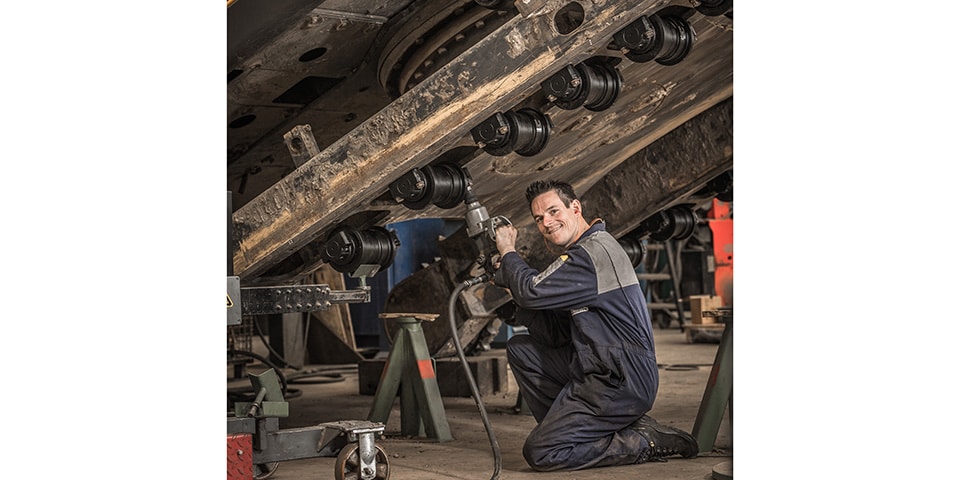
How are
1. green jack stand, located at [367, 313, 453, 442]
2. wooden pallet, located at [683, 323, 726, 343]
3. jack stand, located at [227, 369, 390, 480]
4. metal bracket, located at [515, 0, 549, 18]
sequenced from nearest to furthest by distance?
jack stand, located at [227, 369, 390, 480] → metal bracket, located at [515, 0, 549, 18] → green jack stand, located at [367, 313, 453, 442] → wooden pallet, located at [683, 323, 726, 343]

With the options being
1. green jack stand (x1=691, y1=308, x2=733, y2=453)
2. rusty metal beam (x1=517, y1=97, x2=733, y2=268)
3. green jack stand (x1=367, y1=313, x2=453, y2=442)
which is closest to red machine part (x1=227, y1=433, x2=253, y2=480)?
green jack stand (x1=367, y1=313, x2=453, y2=442)

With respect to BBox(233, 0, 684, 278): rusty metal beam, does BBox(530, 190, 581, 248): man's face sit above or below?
below

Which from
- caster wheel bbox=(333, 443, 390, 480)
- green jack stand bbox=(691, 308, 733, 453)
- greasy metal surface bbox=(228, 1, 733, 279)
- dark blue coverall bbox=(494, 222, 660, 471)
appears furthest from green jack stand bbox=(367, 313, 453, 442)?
caster wheel bbox=(333, 443, 390, 480)

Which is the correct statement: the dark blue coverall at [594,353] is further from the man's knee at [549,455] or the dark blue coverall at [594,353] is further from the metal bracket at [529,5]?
the metal bracket at [529,5]

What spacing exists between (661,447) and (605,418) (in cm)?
28

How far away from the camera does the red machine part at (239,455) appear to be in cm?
317

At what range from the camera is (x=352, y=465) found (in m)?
3.47

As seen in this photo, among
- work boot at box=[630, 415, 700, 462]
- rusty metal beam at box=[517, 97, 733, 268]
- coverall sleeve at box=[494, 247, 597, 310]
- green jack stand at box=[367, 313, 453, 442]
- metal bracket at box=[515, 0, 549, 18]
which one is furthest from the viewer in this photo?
rusty metal beam at box=[517, 97, 733, 268]

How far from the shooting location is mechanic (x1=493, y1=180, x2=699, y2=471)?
153 inches

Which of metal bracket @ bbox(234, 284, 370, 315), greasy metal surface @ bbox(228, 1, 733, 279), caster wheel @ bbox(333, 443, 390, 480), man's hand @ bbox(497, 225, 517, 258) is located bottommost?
caster wheel @ bbox(333, 443, 390, 480)

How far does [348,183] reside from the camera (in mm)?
4055

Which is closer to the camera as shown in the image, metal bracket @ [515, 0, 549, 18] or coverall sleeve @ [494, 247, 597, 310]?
metal bracket @ [515, 0, 549, 18]

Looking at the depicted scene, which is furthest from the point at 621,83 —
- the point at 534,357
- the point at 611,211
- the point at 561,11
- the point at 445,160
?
the point at 611,211

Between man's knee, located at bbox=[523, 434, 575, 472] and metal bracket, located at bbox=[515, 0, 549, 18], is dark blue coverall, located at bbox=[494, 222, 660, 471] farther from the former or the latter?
metal bracket, located at bbox=[515, 0, 549, 18]
